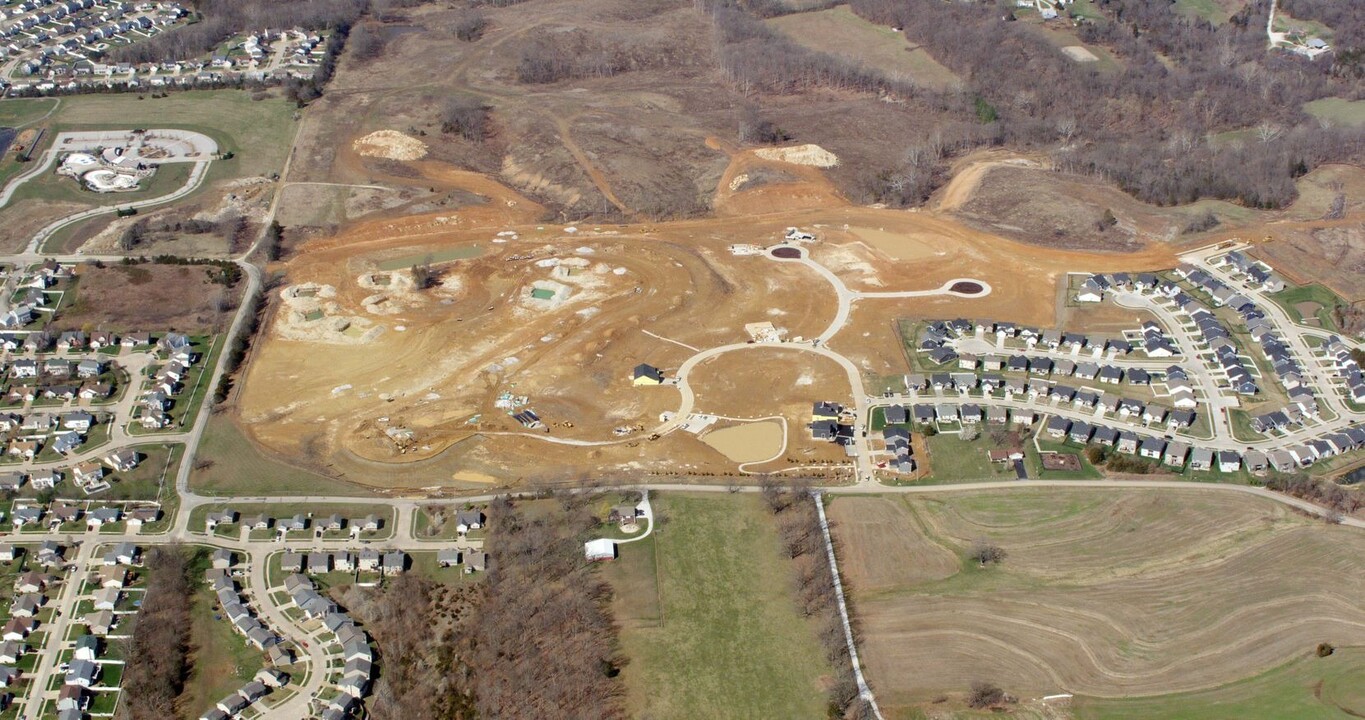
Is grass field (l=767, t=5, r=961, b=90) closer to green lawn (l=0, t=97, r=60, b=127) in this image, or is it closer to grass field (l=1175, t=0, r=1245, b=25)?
grass field (l=1175, t=0, r=1245, b=25)

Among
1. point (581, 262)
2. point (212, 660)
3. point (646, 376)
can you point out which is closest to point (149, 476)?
point (212, 660)

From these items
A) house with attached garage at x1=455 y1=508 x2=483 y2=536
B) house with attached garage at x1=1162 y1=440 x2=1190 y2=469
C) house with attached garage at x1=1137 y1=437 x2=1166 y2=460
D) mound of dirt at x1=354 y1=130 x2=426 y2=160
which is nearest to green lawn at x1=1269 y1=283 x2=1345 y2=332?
house with attached garage at x1=1162 y1=440 x2=1190 y2=469

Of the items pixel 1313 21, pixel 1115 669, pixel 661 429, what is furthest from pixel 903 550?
pixel 1313 21

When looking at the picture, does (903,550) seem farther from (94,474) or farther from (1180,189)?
(1180,189)

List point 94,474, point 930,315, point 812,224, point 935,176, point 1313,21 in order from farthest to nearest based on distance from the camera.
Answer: point 1313,21, point 935,176, point 812,224, point 930,315, point 94,474

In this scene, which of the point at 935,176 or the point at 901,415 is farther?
the point at 935,176

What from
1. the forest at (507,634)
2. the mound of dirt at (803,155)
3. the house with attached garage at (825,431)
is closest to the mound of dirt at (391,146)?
the mound of dirt at (803,155)
